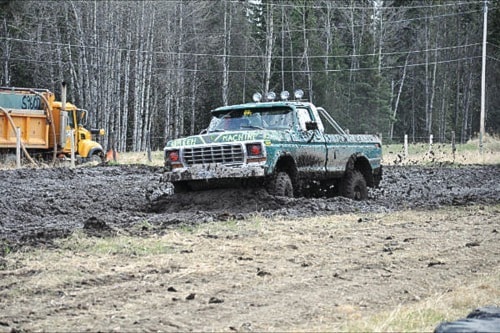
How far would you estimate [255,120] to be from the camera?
14.4 meters

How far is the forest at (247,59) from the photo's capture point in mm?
Answer: 42688

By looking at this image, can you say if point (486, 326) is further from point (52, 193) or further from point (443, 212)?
point (52, 193)

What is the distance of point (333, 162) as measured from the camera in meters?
15.2

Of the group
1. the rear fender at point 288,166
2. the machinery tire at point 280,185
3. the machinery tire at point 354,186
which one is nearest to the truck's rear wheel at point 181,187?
the machinery tire at point 280,185

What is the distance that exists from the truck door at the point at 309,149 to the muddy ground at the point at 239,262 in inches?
28.7

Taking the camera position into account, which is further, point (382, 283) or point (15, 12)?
point (15, 12)

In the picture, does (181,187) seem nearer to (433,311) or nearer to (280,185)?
(280,185)

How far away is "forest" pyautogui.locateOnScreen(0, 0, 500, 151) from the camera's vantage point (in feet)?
140

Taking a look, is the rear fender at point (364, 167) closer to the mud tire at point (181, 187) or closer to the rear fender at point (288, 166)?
the rear fender at point (288, 166)

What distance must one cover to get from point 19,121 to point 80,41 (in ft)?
45.3

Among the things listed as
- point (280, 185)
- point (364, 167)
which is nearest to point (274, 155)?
point (280, 185)

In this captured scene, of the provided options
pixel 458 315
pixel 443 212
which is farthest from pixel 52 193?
pixel 458 315

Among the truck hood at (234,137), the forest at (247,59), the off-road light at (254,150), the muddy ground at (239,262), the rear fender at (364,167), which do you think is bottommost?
the muddy ground at (239,262)

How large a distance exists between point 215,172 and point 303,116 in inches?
94.9
